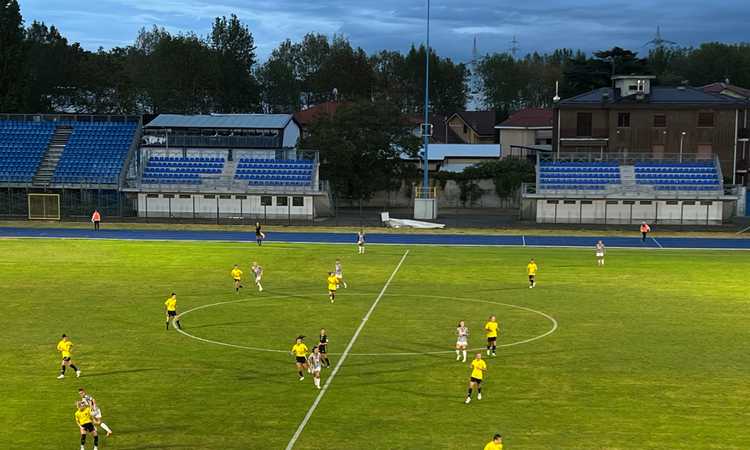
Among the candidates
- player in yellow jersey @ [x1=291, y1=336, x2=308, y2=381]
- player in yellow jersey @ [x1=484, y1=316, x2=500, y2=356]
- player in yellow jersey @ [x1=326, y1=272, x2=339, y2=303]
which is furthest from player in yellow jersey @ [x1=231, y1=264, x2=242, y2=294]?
player in yellow jersey @ [x1=484, y1=316, x2=500, y2=356]

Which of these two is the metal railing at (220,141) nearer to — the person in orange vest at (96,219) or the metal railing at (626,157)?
the person in orange vest at (96,219)

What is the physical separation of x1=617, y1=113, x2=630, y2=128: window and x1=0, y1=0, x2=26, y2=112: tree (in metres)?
80.9

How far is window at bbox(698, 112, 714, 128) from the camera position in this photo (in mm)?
93938

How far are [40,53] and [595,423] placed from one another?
13560 cm

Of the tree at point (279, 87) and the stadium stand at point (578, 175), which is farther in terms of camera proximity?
the tree at point (279, 87)

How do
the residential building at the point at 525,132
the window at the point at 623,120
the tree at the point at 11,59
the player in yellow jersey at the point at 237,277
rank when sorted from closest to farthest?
the player in yellow jersey at the point at 237,277, the window at the point at 623,120, the tree at the point at 11,59, the residential building at the point at 525,132

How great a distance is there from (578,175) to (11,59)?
258 feet

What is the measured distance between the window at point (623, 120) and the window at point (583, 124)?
11.8ft

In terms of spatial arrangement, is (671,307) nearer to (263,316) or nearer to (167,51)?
(263,316)

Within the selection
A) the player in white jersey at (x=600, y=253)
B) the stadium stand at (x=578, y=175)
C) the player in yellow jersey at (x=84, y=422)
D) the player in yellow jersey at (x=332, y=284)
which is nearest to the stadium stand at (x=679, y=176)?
the stadium stand at (x=578, y=175)

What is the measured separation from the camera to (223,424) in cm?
2264

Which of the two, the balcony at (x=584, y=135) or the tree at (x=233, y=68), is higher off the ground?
the tree at (x=233, y=68)

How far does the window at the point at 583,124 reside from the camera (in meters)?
97.0

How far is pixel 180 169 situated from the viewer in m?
87.0
